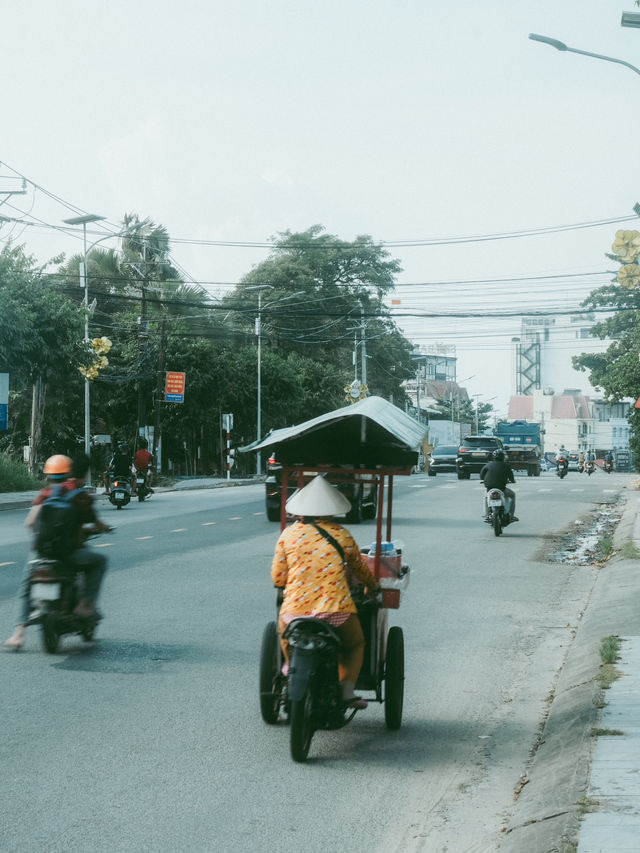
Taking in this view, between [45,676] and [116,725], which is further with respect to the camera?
[45,676]

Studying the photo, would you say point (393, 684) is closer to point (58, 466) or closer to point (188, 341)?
point (58, 466)

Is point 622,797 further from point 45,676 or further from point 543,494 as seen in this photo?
point 543,494

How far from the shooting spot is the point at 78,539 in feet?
30.0

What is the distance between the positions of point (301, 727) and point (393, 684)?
1020mm

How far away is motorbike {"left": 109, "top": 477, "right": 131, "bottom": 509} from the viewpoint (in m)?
28.5

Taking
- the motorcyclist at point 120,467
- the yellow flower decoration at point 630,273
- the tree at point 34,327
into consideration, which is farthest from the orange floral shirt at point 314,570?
the tree at point 34,327

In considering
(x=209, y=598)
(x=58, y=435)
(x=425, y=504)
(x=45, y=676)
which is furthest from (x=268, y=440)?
(x=58, y=435)

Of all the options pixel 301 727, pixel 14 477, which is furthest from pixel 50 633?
pixel 14 477

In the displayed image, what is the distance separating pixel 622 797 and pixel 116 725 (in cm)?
310

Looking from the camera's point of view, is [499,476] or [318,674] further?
[499,476]

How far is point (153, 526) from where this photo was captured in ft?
73.4

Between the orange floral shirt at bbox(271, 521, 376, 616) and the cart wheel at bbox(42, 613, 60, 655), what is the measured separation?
10.6 feet

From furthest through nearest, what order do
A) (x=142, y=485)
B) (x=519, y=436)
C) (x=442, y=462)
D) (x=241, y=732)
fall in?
(x=519, y=436) → (x=442, y=462) → (x=142, y=485) → (x=241, y=732)

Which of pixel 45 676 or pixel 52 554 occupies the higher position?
pixel 52 554
